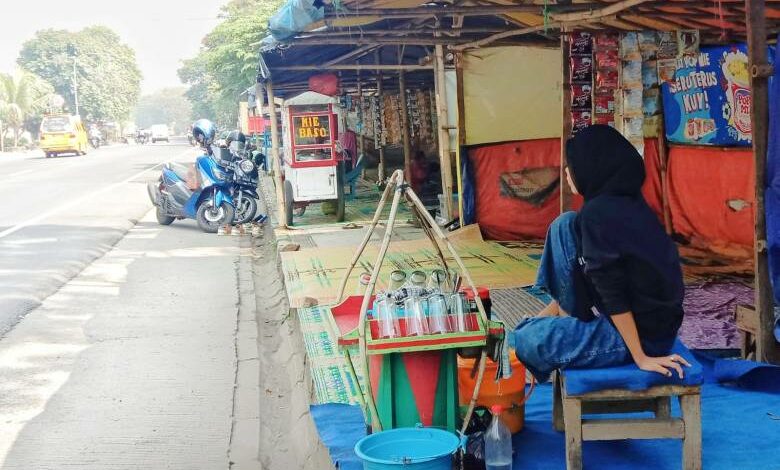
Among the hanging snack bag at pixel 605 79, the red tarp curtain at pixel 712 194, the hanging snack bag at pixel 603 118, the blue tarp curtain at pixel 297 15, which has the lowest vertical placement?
the red tarp curtain at pixel 712 194

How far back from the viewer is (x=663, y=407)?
3449mm

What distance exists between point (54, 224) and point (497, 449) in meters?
11.6

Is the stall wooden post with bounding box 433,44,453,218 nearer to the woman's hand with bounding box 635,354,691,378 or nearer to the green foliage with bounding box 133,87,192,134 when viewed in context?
the woman's hand with bounding box 635,354,691,378

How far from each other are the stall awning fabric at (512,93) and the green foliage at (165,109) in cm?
12934

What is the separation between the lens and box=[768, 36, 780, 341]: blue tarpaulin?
4.14 meters

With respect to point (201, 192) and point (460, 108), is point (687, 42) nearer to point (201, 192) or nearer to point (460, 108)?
point (460, 108)

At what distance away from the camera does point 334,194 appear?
41.9ft

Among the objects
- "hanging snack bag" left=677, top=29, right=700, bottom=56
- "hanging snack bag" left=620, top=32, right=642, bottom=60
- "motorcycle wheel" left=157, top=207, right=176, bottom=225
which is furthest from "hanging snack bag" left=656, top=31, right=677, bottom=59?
"motorcycle wheel" left=157, top=207, right=176, bottom=225

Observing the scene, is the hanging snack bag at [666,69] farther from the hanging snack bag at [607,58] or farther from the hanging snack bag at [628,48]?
the hanging snack bag at [607,58]

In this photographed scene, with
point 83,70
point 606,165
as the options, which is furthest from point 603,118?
point 83,70

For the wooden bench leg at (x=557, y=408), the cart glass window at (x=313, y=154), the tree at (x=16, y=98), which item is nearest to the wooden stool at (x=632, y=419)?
the wooden bench leg at (x=557, y=408)

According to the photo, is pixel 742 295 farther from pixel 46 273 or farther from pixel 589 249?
pixel 46 273

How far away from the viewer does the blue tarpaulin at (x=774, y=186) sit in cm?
414

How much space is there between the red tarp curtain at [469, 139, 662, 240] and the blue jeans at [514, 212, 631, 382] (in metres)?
5.89
